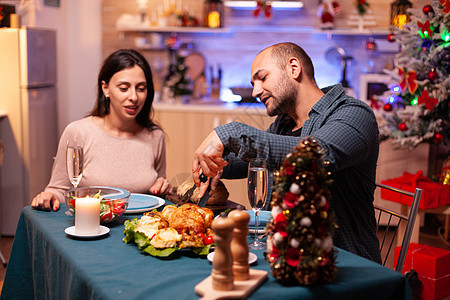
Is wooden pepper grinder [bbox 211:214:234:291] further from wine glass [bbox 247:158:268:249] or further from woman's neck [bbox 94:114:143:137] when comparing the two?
woman's neck [bbox 94:114:143:137]

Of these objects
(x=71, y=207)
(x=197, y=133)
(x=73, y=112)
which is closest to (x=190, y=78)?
(x=197, y=133)

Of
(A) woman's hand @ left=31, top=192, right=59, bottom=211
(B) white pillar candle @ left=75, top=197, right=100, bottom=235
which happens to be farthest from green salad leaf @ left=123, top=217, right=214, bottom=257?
(A) woman's hand @ left=31, top=192, right=59, bottom=211

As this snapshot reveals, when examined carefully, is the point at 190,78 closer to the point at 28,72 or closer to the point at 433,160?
the point at 28,72

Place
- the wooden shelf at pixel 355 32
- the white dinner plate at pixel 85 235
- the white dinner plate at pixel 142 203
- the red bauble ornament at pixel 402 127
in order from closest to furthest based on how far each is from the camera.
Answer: the white dinner plate at pixel 85 235
the white dinner plate at pixel 142 203
the red bauble ornament at pixel 402 127
the wooden shelf at pixel 355 32

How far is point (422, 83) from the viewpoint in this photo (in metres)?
3.70

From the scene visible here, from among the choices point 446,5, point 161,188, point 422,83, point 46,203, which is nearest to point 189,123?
point 422,83

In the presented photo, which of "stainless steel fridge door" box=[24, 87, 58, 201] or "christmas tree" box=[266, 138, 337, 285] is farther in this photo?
"stainless steel fridge door" box=[24, 87, 58, 201]

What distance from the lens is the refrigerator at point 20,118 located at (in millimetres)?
3996

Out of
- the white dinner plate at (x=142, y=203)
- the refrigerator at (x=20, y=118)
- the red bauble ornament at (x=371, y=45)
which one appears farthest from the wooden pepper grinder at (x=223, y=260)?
the red bauble ornament at (x=371, y=45)

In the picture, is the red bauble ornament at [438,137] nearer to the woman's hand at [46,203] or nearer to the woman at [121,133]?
the woman at [121,133]

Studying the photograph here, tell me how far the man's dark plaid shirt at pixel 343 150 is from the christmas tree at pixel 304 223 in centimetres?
39

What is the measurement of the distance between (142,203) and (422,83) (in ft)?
8.13

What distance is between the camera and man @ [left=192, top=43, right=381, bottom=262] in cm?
160

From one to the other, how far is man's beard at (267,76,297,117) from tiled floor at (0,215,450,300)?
187 centimetres
